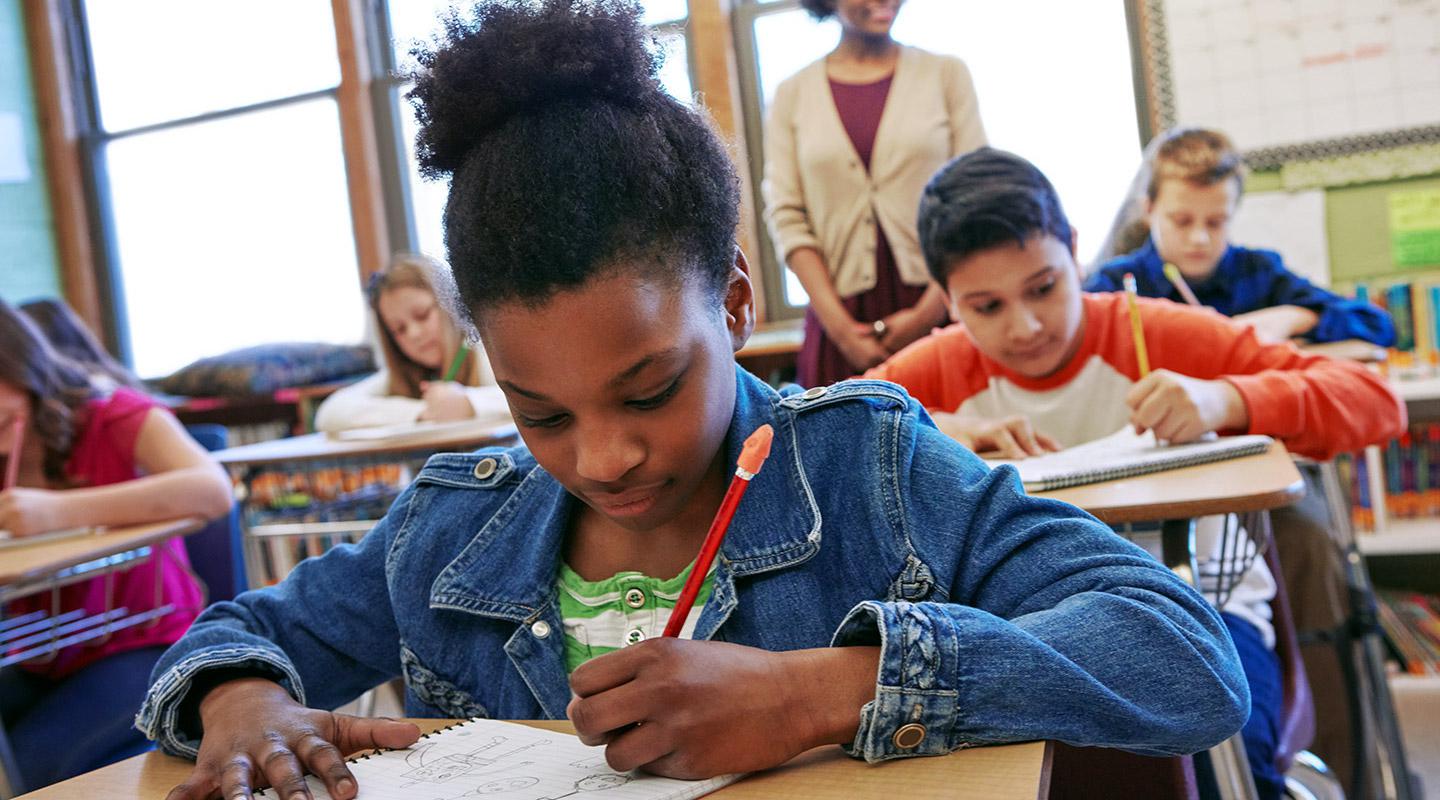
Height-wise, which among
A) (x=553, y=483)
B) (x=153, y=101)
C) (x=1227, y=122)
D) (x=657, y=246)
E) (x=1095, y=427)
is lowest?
(x=1095, y=427)

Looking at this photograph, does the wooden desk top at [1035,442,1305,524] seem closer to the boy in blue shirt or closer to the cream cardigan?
the boy in blue shirt

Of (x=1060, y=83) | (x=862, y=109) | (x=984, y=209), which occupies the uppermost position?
(x=1060, y=83)

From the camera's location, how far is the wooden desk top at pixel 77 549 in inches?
69.1

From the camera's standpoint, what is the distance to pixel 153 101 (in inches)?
227

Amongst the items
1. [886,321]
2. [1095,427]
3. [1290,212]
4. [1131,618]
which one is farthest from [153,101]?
[1131,618]

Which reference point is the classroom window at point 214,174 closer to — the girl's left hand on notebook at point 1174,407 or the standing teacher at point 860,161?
the standing teacher at point 860,161

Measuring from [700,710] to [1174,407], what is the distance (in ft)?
3.63

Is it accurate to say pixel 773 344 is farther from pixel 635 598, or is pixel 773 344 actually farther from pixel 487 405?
pixel 635 598

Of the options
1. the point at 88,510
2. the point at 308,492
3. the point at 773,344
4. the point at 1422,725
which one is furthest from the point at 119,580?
the point at 1422,725

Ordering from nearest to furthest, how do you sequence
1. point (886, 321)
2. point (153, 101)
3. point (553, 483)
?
1. point (553, 483)
2. point (886, 321)
3. point (153, 101)

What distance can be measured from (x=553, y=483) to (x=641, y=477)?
18 centimetres

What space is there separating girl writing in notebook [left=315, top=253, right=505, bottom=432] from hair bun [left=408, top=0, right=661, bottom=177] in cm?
260

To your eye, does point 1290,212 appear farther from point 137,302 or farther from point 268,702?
point 137,302

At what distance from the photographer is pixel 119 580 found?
6.86ft
